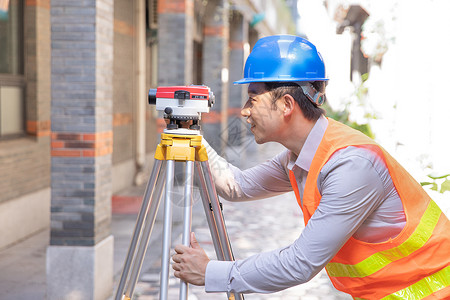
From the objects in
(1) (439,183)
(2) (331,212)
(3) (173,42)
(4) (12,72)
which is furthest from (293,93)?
(3) (173,42)

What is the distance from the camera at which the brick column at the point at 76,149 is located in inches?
180

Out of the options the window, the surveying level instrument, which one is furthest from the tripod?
the window

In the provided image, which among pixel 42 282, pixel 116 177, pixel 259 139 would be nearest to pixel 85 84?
pixel 42 282

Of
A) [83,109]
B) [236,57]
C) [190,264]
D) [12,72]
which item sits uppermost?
[236,57]

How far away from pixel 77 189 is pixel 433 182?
269cm

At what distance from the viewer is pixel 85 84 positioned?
15.1ft

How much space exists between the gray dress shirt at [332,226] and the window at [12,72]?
222 inches

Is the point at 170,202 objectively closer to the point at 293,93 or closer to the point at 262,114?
the point at 262,114

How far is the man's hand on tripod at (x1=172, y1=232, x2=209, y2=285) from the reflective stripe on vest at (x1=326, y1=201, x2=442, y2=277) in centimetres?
49

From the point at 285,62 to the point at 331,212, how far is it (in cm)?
53

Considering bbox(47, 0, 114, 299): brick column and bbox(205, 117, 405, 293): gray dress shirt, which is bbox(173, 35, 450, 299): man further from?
bbox(47, 0, 114, 299): brick column

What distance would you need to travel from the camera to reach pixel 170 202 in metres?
2.32

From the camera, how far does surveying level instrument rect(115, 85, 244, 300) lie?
2.26 meters

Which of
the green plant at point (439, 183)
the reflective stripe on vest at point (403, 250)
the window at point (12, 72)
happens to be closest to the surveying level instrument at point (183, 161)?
the reflective stripe on vest at point (403, 250)
